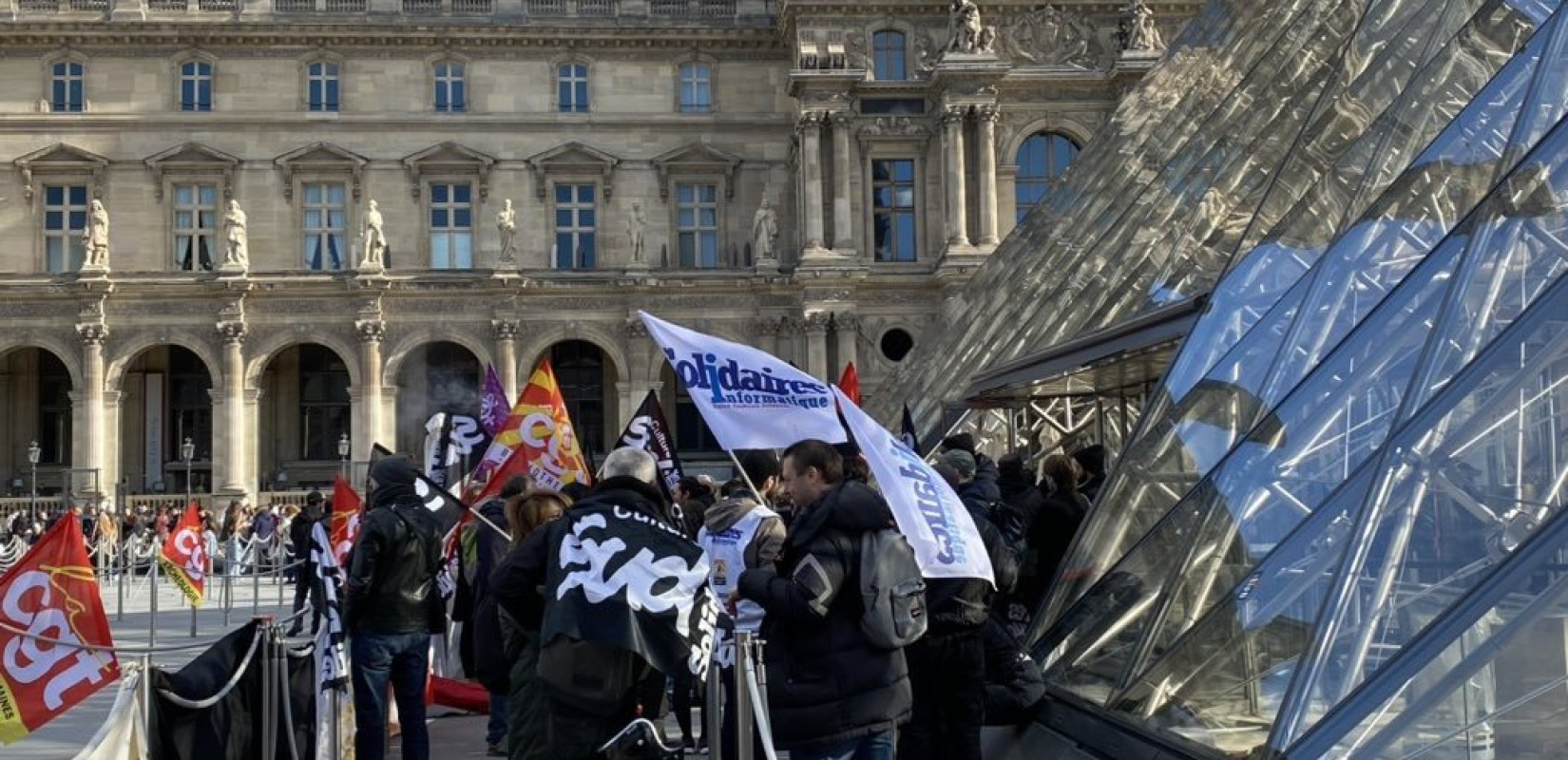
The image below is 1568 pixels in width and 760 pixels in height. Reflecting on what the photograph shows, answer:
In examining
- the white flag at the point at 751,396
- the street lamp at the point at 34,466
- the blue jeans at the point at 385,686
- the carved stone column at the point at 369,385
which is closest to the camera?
the blue jeans at the point at 385,686

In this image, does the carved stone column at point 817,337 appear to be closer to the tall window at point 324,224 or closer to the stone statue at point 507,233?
the stone statue at point 507,233

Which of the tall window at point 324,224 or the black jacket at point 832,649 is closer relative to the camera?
the black jacket at point 832,649

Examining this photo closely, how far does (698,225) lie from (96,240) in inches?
508

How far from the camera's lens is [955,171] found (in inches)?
1393

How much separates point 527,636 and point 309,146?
3236 cm

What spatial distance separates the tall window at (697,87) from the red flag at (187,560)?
748 inches


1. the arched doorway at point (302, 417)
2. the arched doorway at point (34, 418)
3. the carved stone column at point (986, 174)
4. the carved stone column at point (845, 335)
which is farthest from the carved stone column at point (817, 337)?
the arched doorway at point (34, 418)

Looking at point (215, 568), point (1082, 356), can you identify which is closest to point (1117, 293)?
point (1082, 356)

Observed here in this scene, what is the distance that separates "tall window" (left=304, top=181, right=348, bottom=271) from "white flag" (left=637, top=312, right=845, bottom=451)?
29383mm

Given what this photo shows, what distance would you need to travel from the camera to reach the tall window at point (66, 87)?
3594 cm

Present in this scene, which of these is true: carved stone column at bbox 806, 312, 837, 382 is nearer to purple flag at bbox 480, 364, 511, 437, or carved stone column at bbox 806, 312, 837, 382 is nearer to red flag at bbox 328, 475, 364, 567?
purple flag at bbox 480, 364, 511, 437

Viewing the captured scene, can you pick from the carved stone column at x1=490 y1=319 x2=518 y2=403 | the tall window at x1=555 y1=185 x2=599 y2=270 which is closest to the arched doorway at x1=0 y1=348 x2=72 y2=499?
the carved stone column at x1=490 y1=319 x2=518 y2=403

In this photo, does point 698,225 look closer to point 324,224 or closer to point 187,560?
point 324,224

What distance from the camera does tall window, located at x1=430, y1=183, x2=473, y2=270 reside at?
3694 cm
